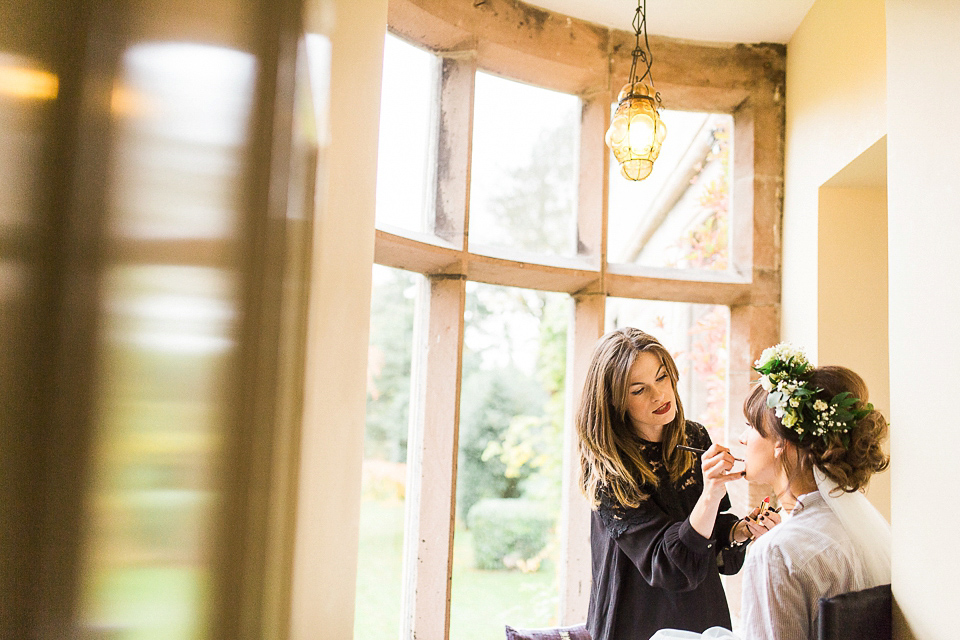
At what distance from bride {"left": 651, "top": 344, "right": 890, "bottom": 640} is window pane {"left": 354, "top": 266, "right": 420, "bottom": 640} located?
1289 mm

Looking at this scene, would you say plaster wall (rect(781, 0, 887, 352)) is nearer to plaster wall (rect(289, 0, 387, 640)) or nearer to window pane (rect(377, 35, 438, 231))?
window pane (rect(377, 35, 438, 231))

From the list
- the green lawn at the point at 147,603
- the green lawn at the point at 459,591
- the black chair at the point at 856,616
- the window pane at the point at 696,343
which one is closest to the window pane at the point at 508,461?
the green lawn at the point at 459,591

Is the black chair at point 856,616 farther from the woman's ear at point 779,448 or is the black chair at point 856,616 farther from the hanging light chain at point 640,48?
the hanging light chain at point 640,48

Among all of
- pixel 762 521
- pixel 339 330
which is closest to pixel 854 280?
pixel 762 521

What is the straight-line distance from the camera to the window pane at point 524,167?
2.89 metres

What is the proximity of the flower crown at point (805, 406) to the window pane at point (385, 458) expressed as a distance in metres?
1.46

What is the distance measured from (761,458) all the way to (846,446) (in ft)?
0.65

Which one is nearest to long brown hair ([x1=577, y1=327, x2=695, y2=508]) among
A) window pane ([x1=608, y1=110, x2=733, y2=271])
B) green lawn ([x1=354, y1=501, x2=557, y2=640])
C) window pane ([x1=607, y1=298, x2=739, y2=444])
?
green lawn ([x1=354, y1=501, x2=557, y2=640])

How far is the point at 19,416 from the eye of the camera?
0.73 ft

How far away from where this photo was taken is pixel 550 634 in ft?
6.55

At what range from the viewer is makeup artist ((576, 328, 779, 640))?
1.73 metres

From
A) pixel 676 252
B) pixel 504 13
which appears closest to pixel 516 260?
pixel 504 13

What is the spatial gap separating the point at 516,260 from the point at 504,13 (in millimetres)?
1068

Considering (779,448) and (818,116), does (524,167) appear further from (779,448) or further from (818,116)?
(779,448)
